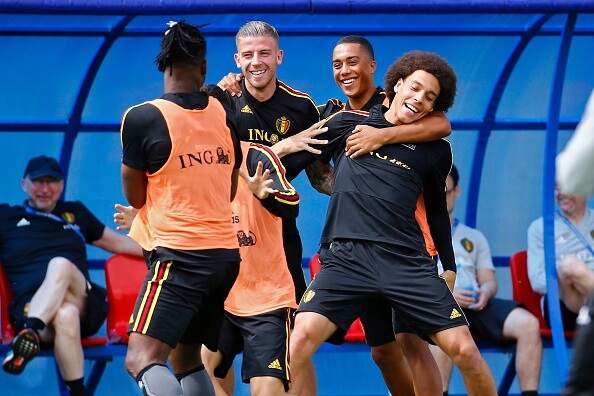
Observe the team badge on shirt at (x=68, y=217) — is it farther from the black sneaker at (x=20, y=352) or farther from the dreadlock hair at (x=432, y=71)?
the dreadlock hair at (x=432, y=71)

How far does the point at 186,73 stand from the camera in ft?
18.2

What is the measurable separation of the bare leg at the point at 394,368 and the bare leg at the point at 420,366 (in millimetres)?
149

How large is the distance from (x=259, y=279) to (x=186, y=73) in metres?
1.41

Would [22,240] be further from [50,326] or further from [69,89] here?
[69,89]

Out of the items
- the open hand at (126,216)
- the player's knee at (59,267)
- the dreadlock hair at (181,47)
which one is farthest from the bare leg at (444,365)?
the dreadlock hair at (181,47)

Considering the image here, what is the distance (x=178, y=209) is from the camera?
545 centimetres

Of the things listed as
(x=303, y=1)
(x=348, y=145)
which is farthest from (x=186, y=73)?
(x=303, y=1)

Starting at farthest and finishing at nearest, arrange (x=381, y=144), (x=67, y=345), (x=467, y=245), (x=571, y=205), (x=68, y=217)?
(x=571, y=205) < (x=467, y=245) < (x=68, y=217) < (x=67, y=345) < (x=381, y=144)

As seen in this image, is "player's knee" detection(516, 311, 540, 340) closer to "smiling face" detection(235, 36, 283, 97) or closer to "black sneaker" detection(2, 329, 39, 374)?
"smiling face" detection(235, 36, 283, 97)

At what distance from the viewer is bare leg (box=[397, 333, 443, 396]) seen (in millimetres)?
6465

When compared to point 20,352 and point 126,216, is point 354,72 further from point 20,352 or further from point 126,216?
point 20,352

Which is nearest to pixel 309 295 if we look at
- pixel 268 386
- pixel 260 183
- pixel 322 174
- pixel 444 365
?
pixel 268 386

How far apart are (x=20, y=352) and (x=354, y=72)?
2.68 m

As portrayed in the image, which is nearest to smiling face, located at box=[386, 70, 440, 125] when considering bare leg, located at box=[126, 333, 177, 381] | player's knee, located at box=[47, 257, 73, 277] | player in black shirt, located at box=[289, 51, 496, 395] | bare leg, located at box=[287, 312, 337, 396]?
player in black shirt, located at box=[289, 51, 496, 395]
